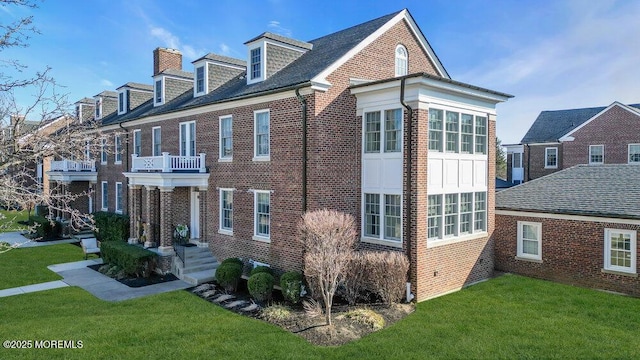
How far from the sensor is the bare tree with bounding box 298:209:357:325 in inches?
427

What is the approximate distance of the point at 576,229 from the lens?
567 inches

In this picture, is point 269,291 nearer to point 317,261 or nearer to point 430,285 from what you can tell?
point 317,261

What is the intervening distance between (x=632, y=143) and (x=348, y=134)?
2549 centimetres

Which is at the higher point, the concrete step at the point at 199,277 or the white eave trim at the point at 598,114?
the white eave trim at the point at 598,114

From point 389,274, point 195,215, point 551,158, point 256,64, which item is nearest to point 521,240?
point 389,274

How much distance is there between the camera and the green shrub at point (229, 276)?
566 inches

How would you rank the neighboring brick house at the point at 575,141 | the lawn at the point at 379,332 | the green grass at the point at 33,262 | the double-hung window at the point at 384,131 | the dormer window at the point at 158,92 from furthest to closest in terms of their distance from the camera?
the neighboring brick house at the point at 575,141
the dormer window at the point at 158,92
the green grass at the point at 33,262
the double-hung window at the point at 384,131
the lawn at the point at 379,332

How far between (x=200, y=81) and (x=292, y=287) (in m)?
12.2

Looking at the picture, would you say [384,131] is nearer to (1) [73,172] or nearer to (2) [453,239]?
(2) [453,239]

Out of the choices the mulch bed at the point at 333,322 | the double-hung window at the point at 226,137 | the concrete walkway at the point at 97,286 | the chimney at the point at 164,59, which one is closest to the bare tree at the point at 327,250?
the mulch bed at the point at 333,322

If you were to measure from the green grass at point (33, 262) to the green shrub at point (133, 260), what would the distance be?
2.26 m

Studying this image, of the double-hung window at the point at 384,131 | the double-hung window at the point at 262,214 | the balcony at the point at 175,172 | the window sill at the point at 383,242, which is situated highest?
the double-hung window at the point at 384,131

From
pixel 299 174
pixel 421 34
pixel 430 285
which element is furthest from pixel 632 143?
pixel 299 174

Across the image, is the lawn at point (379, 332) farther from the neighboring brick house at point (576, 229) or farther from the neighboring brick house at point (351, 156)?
the neighboring brick house at point (351, 156)
